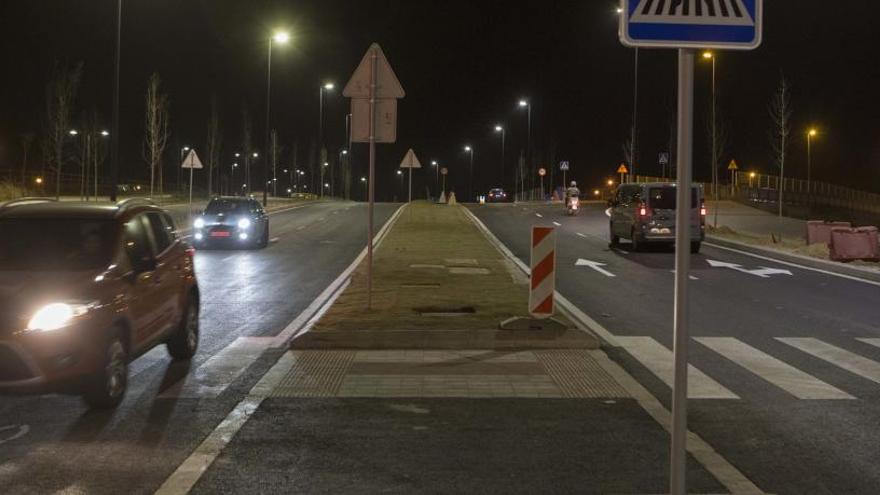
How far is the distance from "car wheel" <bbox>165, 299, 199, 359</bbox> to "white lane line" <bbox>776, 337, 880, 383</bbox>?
269 inches

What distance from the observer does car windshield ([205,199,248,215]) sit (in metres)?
27.1

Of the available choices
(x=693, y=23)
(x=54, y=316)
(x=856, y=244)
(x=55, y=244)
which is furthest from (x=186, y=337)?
(x=856, y=244)

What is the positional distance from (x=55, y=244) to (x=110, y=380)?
146 centimetres

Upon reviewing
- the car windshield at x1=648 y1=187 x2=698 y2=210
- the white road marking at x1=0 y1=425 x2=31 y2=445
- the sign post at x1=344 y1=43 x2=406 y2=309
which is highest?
the sign post at x1=344 y1=43 x2=406 y2=309

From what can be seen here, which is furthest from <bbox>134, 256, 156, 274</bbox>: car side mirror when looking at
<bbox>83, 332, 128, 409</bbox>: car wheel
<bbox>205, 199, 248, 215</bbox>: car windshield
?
<bbox>205, 199, 248, 215</bbox>: car windshield

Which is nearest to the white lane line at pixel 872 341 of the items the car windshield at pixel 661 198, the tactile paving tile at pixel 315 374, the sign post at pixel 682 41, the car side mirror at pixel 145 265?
the tactile paving tile at pixel 315 374

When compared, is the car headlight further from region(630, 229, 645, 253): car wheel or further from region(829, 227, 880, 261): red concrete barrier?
region(630, 229, 645, 253): car wheel

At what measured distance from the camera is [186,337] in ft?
32.6

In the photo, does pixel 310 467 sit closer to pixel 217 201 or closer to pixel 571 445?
pixel 571 445

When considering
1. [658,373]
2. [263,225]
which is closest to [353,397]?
[658,373]

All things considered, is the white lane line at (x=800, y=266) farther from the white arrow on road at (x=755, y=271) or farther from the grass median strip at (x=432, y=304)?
the grass median strip at (x=432, y=304)

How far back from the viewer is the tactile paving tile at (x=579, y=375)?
8375 mm

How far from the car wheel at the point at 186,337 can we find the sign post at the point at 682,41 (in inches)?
260

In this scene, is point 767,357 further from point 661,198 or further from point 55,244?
point 661,198
